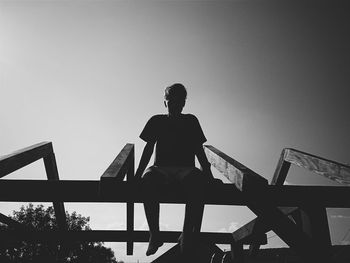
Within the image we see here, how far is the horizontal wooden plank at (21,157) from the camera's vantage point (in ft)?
6.49

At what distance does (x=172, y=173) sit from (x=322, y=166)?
1389 millimetres

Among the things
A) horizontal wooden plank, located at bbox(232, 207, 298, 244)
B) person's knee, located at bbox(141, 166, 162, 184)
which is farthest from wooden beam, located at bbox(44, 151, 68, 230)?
horizontal wooden plank, located at bbox(232, 207, 298, 244)

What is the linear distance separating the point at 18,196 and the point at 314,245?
1987 mm

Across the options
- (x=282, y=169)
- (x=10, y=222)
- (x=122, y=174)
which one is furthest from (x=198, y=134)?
(x=10, y=222)

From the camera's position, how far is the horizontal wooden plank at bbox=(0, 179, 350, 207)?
1.53 meters

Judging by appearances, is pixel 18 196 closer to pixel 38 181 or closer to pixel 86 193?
pixel 38 181

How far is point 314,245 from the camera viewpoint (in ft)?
4.74

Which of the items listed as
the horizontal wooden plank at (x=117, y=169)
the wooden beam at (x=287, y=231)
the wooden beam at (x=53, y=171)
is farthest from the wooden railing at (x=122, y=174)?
the wooden beam at (x=53, y=171)

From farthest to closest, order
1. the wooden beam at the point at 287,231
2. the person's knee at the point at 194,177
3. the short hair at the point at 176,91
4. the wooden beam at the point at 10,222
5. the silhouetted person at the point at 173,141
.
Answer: the wooden beam at the point at 10,222 < the short hair at the point at 176,91 < the silhouetted person at the point at 173,141 < the person's knee at the point at 194,177 < the wooden beam at the point at 287,231

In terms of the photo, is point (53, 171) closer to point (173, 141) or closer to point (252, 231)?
point (173, 141)

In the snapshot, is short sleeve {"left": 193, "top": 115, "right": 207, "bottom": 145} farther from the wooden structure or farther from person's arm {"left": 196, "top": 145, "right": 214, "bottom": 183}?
the wooden structure

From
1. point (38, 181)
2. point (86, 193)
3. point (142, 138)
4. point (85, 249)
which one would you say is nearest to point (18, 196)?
point (38, 181)

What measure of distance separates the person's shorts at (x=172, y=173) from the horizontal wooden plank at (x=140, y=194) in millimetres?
375

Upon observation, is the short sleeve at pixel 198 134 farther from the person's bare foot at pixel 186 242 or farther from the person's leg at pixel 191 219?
the person's bare foot at pixel 186 242
